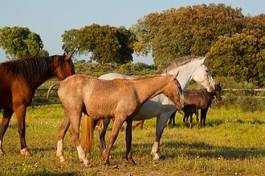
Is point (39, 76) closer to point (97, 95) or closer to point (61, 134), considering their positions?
point (61, 134)

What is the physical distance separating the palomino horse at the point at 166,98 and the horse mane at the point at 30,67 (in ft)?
4.26

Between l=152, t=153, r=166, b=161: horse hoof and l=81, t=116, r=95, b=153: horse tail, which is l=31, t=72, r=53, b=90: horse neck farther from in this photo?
l=152, t=153, r=166, b=161: horse hoof

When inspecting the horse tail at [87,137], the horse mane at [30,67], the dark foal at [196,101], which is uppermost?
the horse mane at [30,67]

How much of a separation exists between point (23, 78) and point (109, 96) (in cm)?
240

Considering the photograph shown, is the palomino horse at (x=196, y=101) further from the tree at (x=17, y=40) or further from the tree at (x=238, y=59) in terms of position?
the tree at (x=17, y=40)

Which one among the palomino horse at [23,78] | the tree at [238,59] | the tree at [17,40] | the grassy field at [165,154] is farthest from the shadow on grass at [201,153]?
the tree at [17,40]

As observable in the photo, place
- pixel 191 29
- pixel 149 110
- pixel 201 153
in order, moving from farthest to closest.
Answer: pixel 191 29 → pixel 201 153 → pixel 149 110

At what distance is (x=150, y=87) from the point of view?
9352 mm

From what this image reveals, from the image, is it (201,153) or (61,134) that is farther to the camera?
(201,153)

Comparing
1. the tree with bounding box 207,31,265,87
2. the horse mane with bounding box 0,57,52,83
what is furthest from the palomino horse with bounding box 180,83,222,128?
the tree with bounding box 207,31,265,87

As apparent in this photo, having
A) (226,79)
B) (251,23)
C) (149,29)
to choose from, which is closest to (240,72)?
(226,79)

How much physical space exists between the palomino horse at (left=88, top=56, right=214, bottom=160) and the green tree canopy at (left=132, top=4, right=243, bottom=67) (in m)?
44.8

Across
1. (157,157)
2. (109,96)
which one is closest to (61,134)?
(109,96)

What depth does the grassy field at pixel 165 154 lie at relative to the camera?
8.80 meters
